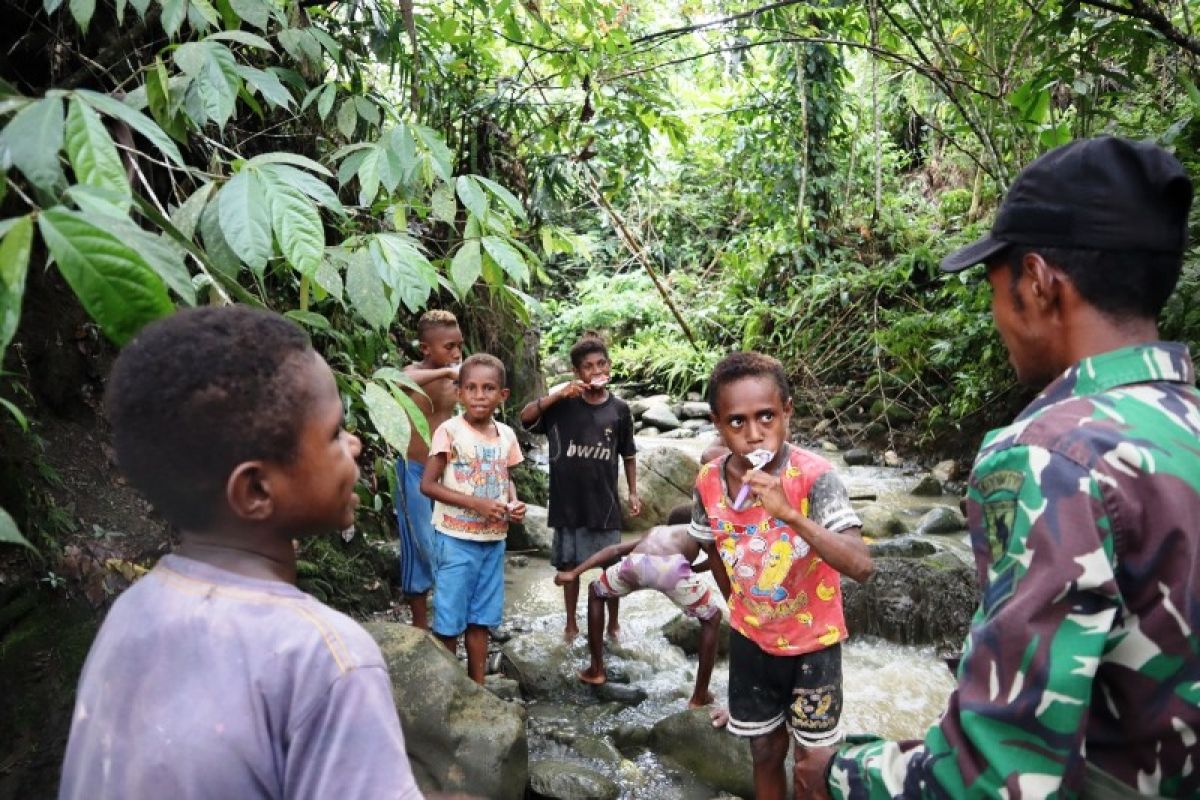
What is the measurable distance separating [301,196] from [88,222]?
66 cm

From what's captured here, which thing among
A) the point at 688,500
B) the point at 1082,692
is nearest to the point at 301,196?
the point at 1082,692

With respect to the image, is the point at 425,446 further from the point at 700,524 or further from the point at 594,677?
the point at 700,524

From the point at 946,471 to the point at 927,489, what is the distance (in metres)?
0.54

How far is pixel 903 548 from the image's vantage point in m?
5.99

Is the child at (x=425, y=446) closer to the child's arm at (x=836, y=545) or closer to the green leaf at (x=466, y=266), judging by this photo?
the green leaf at (x=466, y=266)

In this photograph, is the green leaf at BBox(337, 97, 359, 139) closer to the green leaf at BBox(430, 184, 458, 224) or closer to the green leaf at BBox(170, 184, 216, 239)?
the green leaf at BBox(430, 184, 458, 224)

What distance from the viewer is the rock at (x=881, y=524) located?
669 cm

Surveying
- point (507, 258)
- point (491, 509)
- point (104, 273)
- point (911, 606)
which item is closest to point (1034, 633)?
point (104, 273)

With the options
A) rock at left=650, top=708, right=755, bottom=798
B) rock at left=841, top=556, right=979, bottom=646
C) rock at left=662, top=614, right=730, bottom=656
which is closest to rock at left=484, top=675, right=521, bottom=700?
rock at left=650, top=708, right=755, bottom=798

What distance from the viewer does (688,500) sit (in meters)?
7.38

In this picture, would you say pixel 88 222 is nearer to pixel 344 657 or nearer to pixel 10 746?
pixel 344 657

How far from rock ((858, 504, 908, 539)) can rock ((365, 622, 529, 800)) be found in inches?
157

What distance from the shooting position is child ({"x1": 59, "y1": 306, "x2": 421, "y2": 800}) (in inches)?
41.4

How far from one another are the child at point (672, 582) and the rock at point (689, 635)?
495mm
